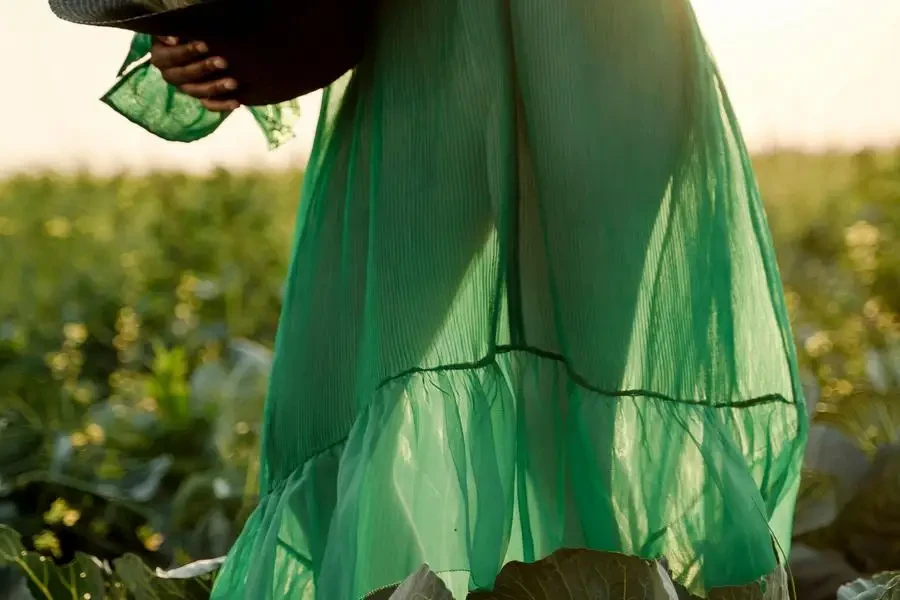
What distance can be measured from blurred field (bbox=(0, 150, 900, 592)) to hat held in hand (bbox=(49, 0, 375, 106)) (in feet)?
1.72

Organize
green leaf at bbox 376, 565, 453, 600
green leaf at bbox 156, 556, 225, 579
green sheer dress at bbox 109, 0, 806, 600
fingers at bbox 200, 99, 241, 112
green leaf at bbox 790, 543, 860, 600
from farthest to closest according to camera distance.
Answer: green leaf at bbox 790, 543, 860, 600, green leaf at bbox 156, 556, 225, 579, fingers at bbox 200, 99, 241, 112, green sheer dress at bbox 109, 0, 806, 600, green leaf at bbox 376, 565, 453, 600

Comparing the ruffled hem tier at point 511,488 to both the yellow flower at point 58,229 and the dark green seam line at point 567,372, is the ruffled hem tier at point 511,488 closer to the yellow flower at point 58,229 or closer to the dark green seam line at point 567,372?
the dark green seam line at point 567,372

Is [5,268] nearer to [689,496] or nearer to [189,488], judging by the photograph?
[189,488]

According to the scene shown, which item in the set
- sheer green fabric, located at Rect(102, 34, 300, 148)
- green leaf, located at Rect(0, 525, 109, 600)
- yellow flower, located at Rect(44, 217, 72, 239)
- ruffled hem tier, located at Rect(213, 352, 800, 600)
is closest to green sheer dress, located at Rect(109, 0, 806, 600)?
ruffled hem tier, located at Rect(213, 352, 800, 600)

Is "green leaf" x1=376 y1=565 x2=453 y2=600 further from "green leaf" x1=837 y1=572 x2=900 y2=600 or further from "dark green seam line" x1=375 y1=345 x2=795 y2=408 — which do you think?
"green leaf" x1=837 y1=572 x2=900 y2=600

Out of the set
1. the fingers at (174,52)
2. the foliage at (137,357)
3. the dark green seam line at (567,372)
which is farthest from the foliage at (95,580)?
the fingers at (174,52)

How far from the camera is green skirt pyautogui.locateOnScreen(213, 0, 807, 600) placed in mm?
1115

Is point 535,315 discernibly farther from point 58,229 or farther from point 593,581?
point 58,229

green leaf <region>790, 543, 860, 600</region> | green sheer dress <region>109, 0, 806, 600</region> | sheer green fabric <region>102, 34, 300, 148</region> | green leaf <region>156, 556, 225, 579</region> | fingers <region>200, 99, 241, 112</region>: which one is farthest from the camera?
green leaf <region>790, 543, 860, 600</region>

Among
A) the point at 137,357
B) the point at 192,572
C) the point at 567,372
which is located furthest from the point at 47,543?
the point at 137,357

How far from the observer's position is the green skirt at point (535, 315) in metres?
1.12

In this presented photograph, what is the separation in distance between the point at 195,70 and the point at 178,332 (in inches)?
83.0

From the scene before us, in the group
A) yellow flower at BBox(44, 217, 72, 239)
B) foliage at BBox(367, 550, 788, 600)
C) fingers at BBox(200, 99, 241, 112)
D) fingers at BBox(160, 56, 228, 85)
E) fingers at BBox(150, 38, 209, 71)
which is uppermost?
yellow flower at BBox(44, 217, 72, 239)

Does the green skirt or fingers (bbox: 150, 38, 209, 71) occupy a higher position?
fingers (bbox: 150, 38, 209, 71)
